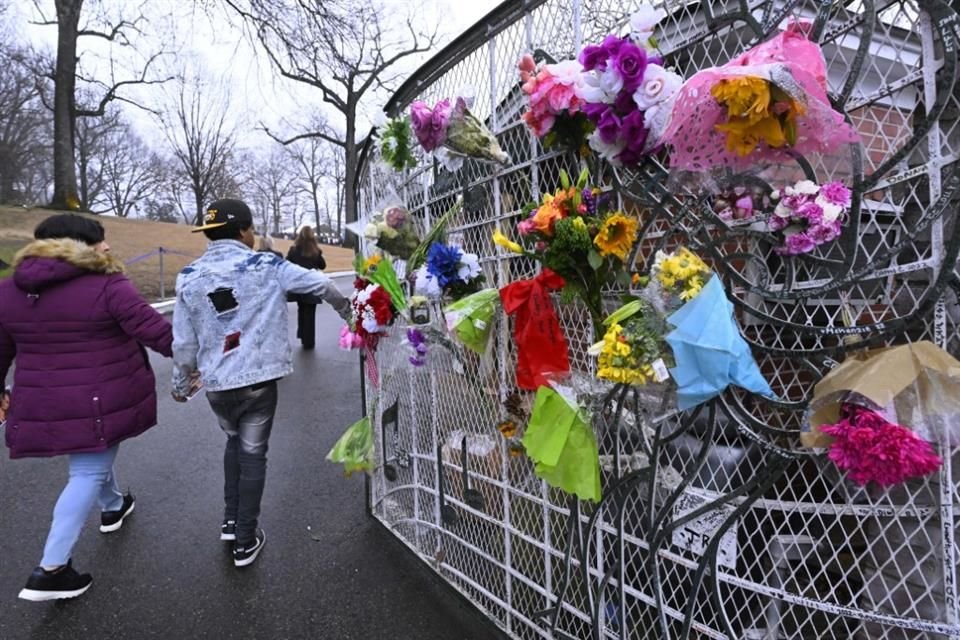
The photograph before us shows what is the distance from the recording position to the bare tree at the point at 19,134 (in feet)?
82.1

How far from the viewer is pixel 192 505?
3.49 metres

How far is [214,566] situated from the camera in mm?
2828

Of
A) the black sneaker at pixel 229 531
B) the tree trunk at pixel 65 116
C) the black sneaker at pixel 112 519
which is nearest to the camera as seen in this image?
the black sneaker at pixel 229 531

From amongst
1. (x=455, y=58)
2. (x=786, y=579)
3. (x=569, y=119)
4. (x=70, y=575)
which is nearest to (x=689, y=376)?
(x=786, y=579)

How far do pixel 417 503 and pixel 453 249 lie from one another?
144cm

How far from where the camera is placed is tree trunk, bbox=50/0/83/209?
16.5 m

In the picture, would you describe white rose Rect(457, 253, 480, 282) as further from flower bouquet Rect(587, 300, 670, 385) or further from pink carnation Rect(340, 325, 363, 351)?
pink carnation Rect(340, 325, 363, 351)

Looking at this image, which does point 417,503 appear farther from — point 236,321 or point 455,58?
point 455,58

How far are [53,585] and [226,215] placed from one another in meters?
1.86

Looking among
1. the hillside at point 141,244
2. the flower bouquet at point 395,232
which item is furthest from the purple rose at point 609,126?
the hillside at point 141,244

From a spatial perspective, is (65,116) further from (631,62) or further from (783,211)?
(783,211)

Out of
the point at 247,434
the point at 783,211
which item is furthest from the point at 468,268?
the point at 247,434

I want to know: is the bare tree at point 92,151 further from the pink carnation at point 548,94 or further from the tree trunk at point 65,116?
the pink carnation at point 548,94

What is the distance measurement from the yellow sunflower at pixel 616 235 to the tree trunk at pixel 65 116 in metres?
20.9
